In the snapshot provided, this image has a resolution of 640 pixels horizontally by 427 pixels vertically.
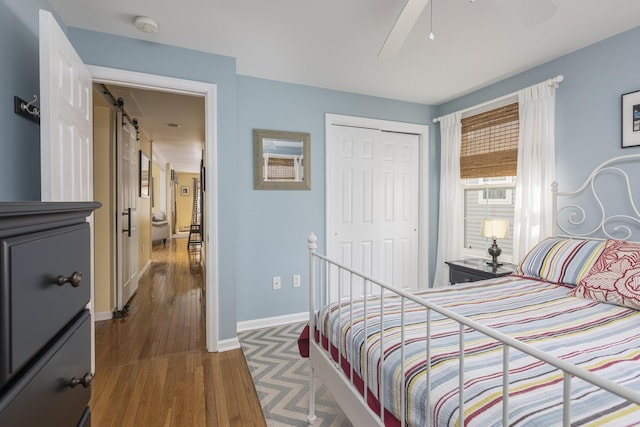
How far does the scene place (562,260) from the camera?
203 cm

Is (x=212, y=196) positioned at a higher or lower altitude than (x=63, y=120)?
lower

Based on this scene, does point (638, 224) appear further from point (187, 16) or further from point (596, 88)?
point (187, 16)

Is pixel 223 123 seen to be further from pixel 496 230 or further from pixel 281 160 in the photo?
pixel 496 230

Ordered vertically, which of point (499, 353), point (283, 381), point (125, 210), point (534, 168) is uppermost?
point (534, 168)

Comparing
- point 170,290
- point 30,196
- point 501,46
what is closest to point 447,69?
point 501,46

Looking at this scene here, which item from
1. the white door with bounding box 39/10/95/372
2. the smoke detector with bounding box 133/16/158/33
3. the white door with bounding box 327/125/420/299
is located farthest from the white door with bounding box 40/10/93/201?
the white door with bounding box 327/125/420/299

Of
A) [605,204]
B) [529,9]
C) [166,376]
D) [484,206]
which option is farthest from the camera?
Result: [484,206]

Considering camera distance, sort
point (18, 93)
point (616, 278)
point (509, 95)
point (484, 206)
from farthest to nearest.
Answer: point (484, 206)
point (509, 95)
point (616, 278)
point (18, 93)

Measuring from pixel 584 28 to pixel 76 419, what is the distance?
10.9 feet

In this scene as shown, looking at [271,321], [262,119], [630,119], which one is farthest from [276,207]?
[630,119]

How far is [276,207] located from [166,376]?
1.62 meters

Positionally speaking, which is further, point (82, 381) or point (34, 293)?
point (82, 381)

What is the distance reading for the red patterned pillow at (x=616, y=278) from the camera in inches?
62.5

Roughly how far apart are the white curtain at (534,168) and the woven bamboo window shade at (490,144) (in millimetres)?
145
